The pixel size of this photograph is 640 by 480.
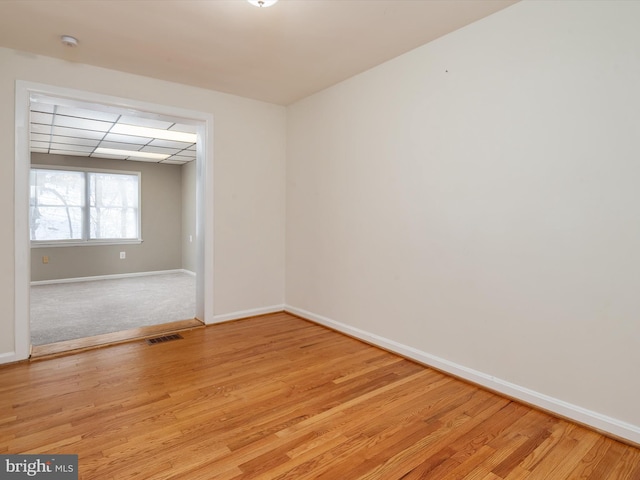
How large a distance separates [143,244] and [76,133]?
2.98 metres

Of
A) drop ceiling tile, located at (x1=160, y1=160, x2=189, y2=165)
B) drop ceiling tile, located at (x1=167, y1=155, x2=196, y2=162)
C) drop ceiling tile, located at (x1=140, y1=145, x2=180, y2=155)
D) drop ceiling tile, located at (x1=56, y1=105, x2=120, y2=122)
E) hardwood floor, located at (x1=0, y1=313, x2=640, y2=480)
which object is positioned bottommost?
hardwood floor, located at (x1=0, y1=313, x2=640, y2=480)

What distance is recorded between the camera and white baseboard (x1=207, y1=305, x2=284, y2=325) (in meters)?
3.99

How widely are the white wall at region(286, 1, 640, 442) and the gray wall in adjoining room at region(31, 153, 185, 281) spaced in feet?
18.0

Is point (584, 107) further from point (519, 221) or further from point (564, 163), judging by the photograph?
point (519, 221)

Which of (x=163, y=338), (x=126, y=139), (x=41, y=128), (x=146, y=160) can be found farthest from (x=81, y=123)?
(x=163, y=338)

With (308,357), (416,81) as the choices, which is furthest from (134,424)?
(416,81)

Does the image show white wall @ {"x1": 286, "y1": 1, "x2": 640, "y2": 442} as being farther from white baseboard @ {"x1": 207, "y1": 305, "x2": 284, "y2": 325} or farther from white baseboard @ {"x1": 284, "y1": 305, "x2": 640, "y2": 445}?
white baseboard @ {"x1": 207, "y1": 305, "x2": 284, "y2": 325}

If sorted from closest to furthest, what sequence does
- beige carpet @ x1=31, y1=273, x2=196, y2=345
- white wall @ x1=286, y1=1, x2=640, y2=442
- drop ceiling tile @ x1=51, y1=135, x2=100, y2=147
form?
white wall @ x1=286, y1=1, x2=640, y2=442
beige carpet @ x1=31, y1=273, x2=196, y2=345
drop ceiling tile @ x1=51, y1=135, x2=100, y2=147

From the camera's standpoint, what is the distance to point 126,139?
5.44 meters

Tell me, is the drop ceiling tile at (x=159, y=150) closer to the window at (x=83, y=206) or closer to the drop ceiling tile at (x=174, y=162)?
the drop ceiling tile at (x=174, y=162)

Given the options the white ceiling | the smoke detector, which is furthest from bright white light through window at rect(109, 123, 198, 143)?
the smoke detector

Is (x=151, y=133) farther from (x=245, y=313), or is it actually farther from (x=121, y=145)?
(x=245, y=313)

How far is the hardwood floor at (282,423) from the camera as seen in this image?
5.51 feet

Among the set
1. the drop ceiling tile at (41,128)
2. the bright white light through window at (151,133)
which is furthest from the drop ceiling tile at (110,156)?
the bright white light through window at (151,133)
